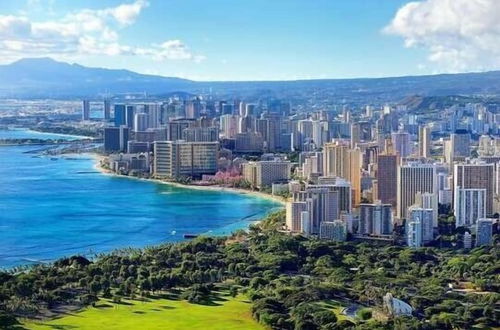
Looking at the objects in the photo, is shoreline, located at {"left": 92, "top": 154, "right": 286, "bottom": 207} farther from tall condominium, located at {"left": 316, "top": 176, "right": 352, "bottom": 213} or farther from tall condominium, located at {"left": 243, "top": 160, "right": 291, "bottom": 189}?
tall condominium, located at {"left": 316, "top": 176, "right": 352, "bottom": 213}

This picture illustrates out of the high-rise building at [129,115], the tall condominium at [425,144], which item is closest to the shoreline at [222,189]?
the tall condominium at [425,144]

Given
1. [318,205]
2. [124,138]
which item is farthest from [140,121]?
[318,205]

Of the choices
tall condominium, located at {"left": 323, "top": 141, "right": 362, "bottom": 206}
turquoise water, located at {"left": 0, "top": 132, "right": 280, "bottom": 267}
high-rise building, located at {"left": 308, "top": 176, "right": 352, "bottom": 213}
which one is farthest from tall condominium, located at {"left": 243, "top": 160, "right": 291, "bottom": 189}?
high-rise building, located at {"left": 308, "top": 176, "right": 352, "bottom": 213}

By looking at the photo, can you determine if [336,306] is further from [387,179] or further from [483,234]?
[387,179]

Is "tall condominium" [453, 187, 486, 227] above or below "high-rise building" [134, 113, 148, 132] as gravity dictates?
below

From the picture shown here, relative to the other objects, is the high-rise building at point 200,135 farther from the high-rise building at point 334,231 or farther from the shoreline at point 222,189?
the high-rise building at point 334,231

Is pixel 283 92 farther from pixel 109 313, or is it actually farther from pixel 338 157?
pixel 109 313
